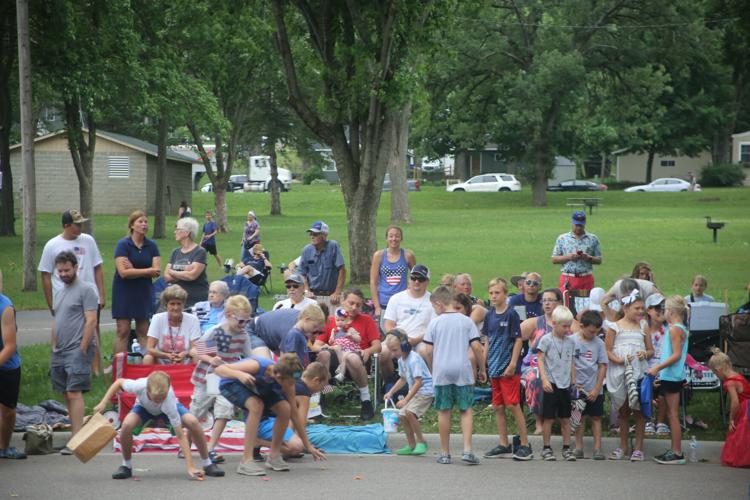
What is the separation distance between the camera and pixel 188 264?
12992 mm

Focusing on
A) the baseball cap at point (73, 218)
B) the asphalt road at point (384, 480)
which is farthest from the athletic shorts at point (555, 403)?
the baseball cap at point (73, 218)

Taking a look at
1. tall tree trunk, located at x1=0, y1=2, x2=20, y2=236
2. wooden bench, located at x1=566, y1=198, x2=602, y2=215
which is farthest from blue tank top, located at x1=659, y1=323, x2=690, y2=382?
wooden bench, located at x1=566, y1=198, x2=602, y2=215

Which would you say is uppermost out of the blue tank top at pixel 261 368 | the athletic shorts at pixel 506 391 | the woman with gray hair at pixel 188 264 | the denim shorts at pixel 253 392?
the woman with gray hair at pixel 188 264

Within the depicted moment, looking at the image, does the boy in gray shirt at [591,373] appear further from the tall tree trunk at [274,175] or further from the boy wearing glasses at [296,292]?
the tall tree trunk at [274,175]

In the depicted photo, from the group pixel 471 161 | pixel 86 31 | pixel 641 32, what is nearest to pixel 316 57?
pixel 86 31

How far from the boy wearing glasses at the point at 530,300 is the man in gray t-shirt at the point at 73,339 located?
15.0 ft

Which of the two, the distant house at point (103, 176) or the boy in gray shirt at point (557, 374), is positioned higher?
the distant house at point (103, 176)

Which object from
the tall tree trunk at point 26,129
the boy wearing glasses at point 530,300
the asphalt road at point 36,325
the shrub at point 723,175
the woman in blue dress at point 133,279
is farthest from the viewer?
the shrub at point 723,175

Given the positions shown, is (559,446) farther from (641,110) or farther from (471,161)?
(471,161)

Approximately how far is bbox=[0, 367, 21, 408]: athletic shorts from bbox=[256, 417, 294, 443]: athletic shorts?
2.11 metres

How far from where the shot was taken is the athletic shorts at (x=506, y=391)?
10.2 meters

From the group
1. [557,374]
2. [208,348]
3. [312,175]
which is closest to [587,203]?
[312,175]

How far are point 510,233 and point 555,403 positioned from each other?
30273 millimetres

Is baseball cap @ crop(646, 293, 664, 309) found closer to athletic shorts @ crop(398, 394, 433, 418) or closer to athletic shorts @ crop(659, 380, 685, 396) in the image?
athletic shorts @ crop(659, 380, 685, 396)
